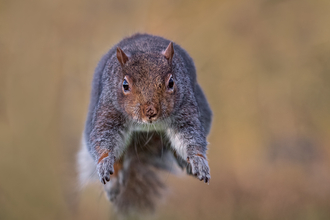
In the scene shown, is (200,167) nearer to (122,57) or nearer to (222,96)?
(122,57)

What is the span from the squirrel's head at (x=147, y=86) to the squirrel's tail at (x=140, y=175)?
872mm

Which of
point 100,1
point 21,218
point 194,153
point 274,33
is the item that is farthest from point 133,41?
point 274,33

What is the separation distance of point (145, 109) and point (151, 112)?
6 cm

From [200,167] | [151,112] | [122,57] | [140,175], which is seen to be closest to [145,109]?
[151,112]

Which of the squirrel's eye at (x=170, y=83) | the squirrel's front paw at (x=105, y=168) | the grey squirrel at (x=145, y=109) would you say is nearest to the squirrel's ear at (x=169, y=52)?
the grey squirrel at (x=145, y=109)

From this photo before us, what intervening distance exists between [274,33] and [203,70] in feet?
7.29

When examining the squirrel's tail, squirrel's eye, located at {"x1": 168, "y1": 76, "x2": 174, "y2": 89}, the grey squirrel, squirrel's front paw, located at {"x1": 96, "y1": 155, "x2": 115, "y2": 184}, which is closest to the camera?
squirrel's front paw, located at {"x1": 96, "y1": 155, "x2": 115, "y2": 184}

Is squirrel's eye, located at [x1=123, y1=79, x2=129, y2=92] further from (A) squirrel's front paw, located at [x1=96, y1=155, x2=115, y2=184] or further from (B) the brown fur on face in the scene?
(A) squirrel's front paw, located at [x1=96, y1=155, x2=115, y2=184]

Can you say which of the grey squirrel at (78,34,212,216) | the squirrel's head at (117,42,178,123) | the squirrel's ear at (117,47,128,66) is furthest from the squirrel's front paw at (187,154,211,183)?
the squirrel's ear at (117,47,128,66)

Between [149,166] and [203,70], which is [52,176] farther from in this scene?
[203,70]

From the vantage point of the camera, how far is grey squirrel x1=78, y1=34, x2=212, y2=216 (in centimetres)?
302

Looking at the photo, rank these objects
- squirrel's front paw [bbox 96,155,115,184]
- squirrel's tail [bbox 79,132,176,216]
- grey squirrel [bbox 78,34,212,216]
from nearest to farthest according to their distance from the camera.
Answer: squirrel's front paw [bbox 96,155,115,184]
grey squirrel [bbox 78,34,212,216]
squirrel's tail [bbox 79,132,176,216]

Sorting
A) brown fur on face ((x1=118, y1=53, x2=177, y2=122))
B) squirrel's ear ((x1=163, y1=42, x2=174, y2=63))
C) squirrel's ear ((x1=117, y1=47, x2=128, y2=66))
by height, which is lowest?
brown fur on face ((x1=118, y1=53, x2=177, y2=122))

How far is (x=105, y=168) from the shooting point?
295 centimetres
